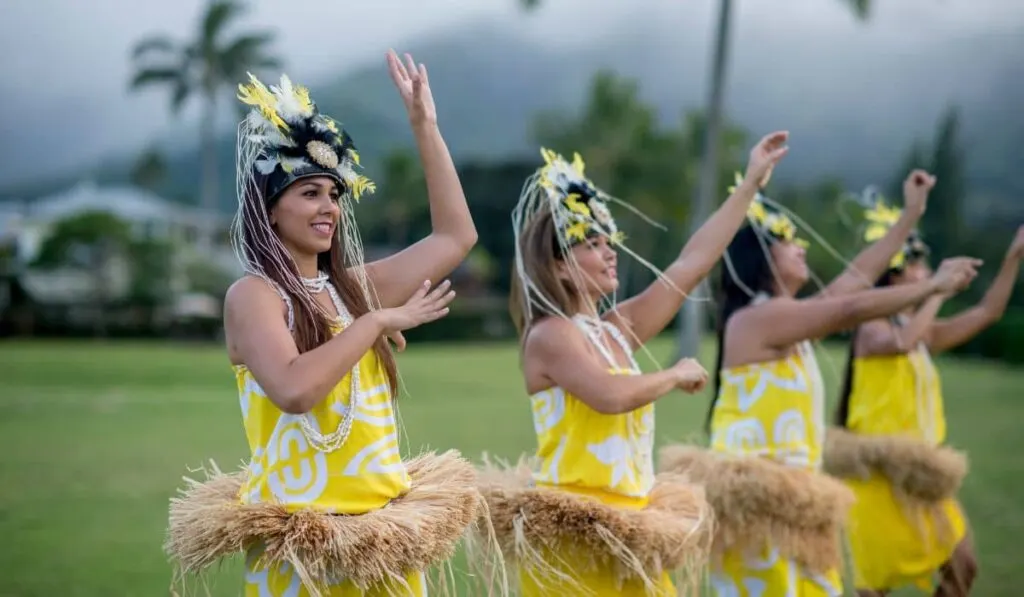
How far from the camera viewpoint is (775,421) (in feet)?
14.3

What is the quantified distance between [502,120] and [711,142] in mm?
119555

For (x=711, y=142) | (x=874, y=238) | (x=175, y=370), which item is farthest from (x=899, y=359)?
(x=175, y=370)

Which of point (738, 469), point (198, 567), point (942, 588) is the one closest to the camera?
point (198, 567)

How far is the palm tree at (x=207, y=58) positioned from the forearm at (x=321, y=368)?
46885 mm

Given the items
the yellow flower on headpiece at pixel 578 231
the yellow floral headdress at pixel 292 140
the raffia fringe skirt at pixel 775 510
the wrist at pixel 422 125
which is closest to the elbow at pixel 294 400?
the yellow floral headdress at pixel 292 140

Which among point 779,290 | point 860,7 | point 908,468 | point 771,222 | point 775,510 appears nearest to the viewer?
point 775,510

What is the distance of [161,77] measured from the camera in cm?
4828

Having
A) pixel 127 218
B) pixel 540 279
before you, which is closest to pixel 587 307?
pixel 540 279

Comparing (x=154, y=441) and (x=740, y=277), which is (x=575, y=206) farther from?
(x=154, y=441)

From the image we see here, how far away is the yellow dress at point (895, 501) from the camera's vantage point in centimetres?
512

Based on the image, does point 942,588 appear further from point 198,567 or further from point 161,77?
point 161,77

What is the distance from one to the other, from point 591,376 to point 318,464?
38.2 inches

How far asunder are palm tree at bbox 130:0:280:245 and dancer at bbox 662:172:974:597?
45072 mm

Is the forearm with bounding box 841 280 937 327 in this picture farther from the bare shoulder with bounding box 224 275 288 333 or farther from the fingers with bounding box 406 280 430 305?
the bare shoulder with bounding box 224 275 288 333
